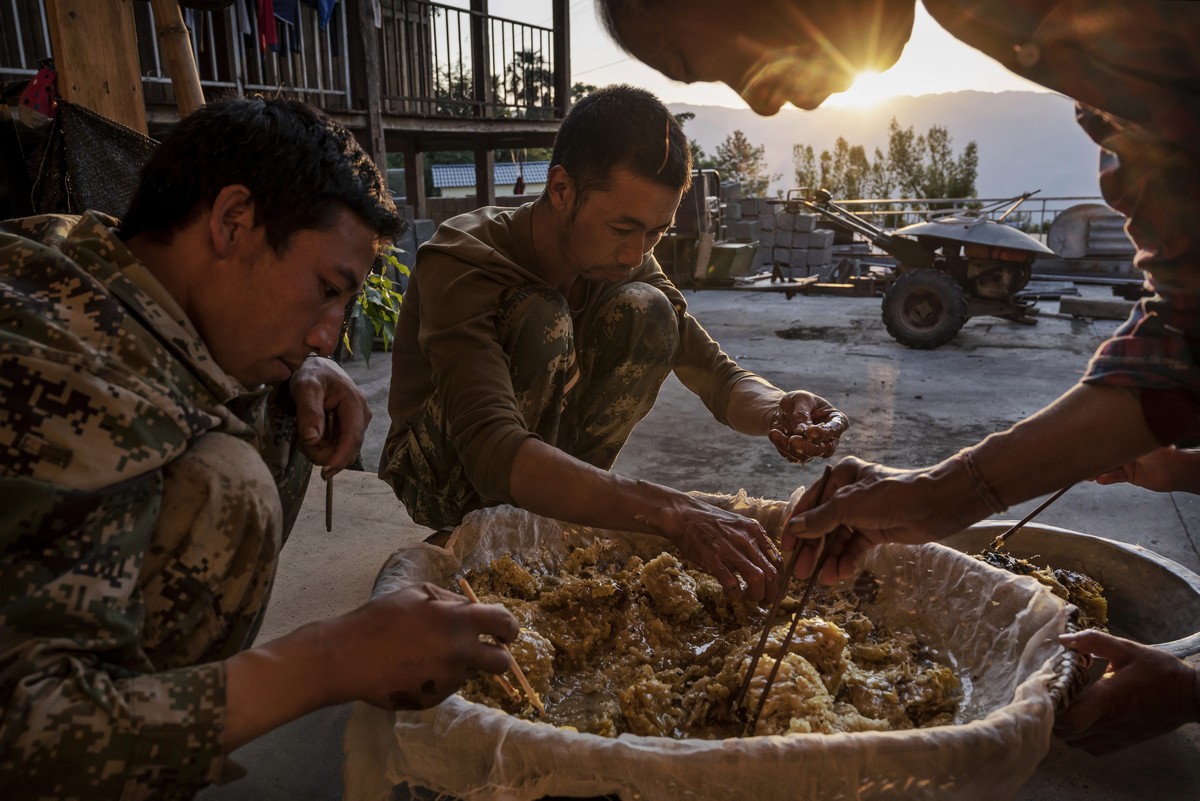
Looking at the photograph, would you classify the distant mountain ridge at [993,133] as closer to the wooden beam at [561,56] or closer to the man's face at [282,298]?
the wooden beam at [561,56]

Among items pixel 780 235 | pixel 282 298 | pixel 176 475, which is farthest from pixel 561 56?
pixel 176 475

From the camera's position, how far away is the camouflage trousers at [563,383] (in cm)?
246

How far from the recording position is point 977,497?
5.08 feet

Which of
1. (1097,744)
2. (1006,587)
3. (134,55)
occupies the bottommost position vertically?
(1097,744)

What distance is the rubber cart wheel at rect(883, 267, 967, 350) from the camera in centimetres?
840

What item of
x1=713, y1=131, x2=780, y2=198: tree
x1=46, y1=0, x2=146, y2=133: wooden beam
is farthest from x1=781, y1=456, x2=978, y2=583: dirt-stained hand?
x1=713, y1=131, x2=780, y2=198: tree

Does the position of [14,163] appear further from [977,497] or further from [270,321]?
[977,497]

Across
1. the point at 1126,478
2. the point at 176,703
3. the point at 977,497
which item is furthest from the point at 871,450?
the point at 176,703

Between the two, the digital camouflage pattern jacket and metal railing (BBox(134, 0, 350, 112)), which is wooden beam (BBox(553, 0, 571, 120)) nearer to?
metal railing (BBox(134, 0, 350, 112))

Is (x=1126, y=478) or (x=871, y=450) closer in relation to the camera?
(x=1126, y=478)

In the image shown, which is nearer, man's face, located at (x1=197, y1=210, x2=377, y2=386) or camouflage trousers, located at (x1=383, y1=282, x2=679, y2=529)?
man's face, located at (x1=197, y1=210, x2=377, y2=386)

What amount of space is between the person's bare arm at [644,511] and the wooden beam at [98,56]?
2.32m

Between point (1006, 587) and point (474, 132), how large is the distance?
30.7 feet

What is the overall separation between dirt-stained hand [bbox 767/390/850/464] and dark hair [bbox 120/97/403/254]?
1.33 meters
